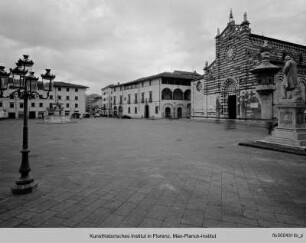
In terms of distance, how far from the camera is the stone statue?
27.3 feet

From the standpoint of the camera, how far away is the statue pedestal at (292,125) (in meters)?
7.98

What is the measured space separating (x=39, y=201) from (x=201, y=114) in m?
33.5

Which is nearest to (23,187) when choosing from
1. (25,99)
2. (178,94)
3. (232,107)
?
(25,99)

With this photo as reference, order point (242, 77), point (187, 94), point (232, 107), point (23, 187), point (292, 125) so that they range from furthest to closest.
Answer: point (187, 94) < point (232, 107) < point (242, 77) < point (292, 125) < point (23, 187)

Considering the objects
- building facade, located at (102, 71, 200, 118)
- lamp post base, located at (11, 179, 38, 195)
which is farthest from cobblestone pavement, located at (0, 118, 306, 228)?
building facade, located at (102, 71, 200, 118)

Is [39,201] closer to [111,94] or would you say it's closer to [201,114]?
[201,114]

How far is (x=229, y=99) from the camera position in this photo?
96.5 feet

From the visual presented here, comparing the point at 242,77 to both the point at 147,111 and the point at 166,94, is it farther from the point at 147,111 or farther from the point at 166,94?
the point at 147,111

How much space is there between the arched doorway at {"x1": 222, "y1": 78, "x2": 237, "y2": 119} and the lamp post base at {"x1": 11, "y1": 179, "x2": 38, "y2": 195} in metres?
28.9

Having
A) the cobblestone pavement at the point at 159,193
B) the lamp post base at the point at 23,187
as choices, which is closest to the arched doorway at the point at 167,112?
the cobblestone pavement at the point at 159,193

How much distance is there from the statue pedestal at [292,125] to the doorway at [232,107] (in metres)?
21.2

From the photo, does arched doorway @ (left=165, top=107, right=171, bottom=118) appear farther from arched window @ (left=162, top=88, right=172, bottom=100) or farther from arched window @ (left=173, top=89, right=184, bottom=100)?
arched window @ (left=173, top=89, right=184, bottom=100)

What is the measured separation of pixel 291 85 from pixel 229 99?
71.6 ft
